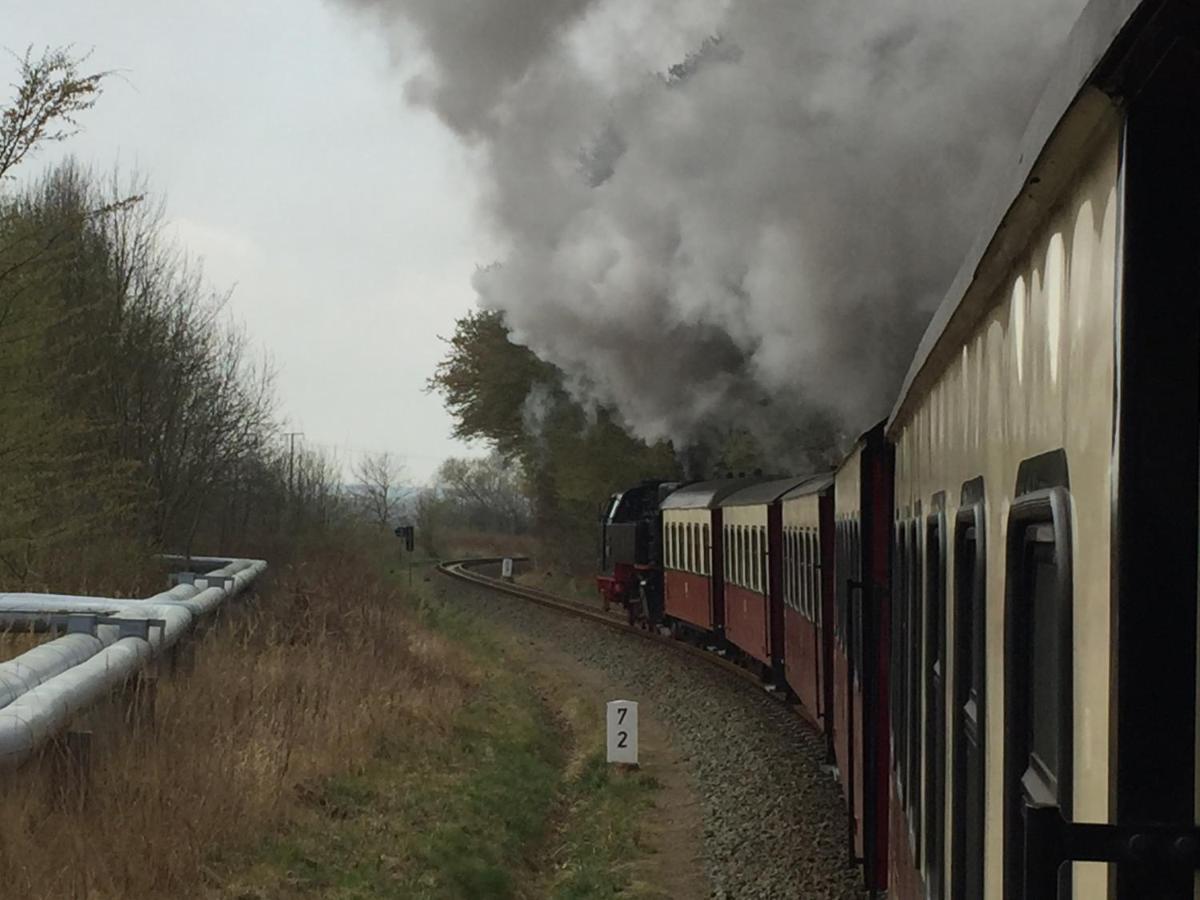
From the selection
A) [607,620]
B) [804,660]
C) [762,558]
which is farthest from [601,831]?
[607,620]

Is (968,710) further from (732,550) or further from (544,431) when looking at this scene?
(544,431)

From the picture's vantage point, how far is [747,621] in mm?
17188

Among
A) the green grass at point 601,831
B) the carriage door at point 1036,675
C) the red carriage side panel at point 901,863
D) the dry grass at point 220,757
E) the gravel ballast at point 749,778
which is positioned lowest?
the green grass at point 601,831

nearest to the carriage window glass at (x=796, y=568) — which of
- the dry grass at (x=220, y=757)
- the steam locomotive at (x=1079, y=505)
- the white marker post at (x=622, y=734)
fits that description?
the white marker post at (x=622, y=734)

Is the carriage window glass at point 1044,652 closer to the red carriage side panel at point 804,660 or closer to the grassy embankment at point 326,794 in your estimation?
the grassy embankment at point 326,794

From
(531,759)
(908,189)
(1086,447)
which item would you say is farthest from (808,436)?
(1086,447)

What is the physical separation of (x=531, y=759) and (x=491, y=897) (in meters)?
4.27

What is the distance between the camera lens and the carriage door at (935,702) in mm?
2980

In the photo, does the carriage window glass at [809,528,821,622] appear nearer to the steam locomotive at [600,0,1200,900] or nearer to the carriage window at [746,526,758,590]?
the carriage window at [746,526,758,590]

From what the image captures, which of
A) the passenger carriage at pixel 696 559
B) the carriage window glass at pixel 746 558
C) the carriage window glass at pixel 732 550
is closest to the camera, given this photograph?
the carriage window glass at pixel 746 558

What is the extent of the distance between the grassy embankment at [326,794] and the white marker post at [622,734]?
0.31 meters

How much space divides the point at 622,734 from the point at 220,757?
4152 mm

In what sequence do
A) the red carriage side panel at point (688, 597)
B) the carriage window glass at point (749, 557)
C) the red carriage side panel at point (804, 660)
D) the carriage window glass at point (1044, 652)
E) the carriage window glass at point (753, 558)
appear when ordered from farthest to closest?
the red carriage side panel at point (688, 597) < the carriage window glass at point (749, 557) < the carriage window glass at point (753, 558) < the red carriage side panel at point (804, 660) < the carriage window glass at point (1044, 652)

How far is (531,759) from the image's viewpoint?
12859 mm
